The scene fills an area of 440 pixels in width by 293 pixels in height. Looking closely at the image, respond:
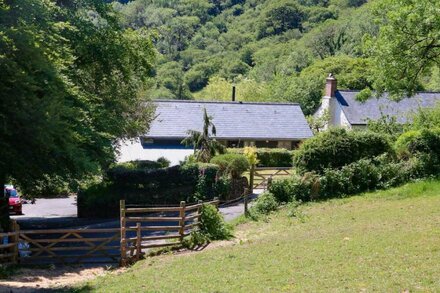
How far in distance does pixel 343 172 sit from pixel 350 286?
14.5 meters

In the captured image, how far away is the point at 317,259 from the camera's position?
14859 mm

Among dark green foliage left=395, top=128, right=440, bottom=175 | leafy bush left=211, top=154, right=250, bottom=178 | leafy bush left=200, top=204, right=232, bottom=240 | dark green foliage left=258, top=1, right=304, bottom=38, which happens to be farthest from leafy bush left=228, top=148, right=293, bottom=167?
dark green foliage left=258, top=1, right=304, bottom=38

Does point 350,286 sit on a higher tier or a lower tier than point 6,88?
lower

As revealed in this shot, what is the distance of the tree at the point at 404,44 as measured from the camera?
2477 cm

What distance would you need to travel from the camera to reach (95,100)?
28844 mm

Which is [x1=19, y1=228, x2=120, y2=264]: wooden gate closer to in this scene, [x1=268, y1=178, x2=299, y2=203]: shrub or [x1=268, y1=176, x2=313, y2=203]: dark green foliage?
[x1=268, y1=178, x2=299, y2=203]: shrub

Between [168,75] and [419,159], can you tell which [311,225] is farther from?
[168,75]

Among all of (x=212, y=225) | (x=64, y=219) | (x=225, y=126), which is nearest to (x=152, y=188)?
(x=64, y=219)

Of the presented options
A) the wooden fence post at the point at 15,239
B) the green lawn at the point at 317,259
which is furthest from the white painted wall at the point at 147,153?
the wooden fence post at the point at 15,239

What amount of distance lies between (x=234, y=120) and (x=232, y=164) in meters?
18.8

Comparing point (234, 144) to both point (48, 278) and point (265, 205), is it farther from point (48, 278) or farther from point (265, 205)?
point (48, 278)

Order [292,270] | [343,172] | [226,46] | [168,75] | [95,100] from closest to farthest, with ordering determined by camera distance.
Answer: [292,270], [343,172], [95,100], [168,75], [226,46]

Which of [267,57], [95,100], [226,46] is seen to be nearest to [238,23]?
[226,46]

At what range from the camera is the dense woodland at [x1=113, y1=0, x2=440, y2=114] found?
78.4 m
